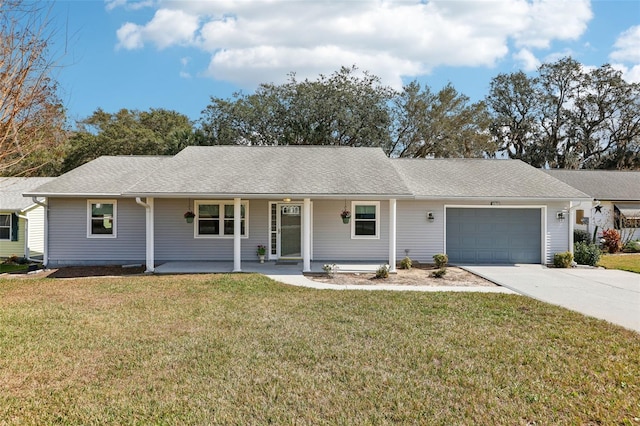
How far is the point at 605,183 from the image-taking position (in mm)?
20562

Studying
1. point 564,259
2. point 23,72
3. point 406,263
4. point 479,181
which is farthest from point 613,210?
point 23,72

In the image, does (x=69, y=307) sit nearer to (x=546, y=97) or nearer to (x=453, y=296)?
(x=453, y=296)

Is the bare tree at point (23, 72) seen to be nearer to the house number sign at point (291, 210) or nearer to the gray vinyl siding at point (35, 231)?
the house number sign at point (291, 210)

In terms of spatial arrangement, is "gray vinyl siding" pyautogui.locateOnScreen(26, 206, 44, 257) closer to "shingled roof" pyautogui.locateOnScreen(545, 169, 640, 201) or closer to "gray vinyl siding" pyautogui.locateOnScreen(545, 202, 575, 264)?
"gray vinyl siding" pyautogui.locateOnScreen(545, 202, 575, 264)

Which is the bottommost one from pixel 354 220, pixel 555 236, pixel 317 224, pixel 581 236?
pixel 581 236

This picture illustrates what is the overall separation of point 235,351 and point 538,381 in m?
3.79

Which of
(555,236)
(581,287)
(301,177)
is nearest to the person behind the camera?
(581,287)

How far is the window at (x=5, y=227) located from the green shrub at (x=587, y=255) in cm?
2223

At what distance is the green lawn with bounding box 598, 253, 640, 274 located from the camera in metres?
12.5

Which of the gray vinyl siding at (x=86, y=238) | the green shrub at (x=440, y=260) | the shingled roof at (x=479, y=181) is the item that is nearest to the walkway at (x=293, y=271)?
the gray vinyl siding at (x=86, y=238)

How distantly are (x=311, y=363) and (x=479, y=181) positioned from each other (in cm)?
1159

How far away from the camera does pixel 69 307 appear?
23.9ft

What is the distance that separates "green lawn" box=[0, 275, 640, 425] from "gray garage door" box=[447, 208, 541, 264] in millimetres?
5751

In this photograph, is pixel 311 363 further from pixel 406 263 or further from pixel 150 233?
pixel 150 233
